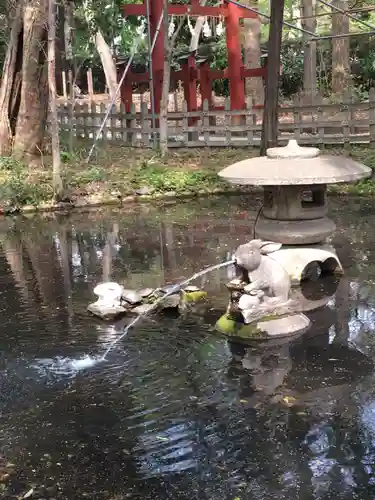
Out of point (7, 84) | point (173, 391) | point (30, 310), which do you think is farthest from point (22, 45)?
point (173, 391)

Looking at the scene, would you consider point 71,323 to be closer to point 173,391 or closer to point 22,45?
point 173,391

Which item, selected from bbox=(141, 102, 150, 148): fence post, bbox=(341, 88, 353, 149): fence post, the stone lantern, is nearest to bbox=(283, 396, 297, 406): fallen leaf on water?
the stone lantern

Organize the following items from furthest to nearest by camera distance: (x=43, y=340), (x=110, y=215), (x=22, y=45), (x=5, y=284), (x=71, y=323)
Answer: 1. (x=22, y=45)
2. (x=110, y=215)
3. (x=5, y=284)
4. (x=71, y=323)
5. (x=43, y=340)

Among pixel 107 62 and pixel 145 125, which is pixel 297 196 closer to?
pixel 145 125

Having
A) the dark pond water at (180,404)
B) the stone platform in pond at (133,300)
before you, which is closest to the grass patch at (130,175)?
the dark pond water at (180,404)

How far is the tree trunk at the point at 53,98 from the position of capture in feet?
37.2

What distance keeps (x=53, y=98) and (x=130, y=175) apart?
2.94 meters

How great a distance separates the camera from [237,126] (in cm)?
1638

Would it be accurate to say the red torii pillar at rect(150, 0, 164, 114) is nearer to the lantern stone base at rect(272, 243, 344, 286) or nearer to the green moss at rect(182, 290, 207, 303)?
the lantern stone base at rect(272, 243, 344, 286)

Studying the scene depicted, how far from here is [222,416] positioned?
4.22 metres

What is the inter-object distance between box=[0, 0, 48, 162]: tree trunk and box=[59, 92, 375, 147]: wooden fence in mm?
1392

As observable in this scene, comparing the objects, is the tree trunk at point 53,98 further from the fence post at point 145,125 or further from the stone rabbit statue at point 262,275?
the stone rabbit statue at point 262,275

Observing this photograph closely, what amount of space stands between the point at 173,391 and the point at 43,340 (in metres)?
1.70

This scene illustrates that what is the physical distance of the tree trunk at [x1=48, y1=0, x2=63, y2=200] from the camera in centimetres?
1135
